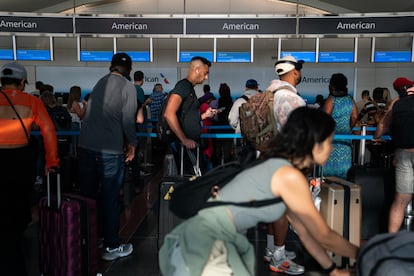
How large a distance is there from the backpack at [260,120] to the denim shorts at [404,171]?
1.32m

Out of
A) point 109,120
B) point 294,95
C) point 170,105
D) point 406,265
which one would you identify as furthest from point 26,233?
point 406,265

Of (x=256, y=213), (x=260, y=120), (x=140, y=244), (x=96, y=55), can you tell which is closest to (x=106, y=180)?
(x=140, y=244)

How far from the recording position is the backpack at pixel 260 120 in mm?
3078

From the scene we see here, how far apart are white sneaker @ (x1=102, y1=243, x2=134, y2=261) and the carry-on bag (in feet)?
5.56

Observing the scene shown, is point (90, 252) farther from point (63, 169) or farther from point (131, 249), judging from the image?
point (63, 169)

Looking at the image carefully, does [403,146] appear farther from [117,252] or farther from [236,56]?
[236,56]

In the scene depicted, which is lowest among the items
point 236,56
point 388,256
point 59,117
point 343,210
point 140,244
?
point 140,244

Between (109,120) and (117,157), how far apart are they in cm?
32

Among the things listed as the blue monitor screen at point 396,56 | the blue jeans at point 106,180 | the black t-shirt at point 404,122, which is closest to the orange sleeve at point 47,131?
the blue jeans at point 106,180

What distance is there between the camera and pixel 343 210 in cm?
319

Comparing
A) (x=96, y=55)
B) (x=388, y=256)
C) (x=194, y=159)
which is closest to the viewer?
(x=388, y=256)

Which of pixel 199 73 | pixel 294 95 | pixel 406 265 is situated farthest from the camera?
pixel 199 73

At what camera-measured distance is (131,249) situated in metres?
3.55

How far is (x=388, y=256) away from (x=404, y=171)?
91.2 inches
